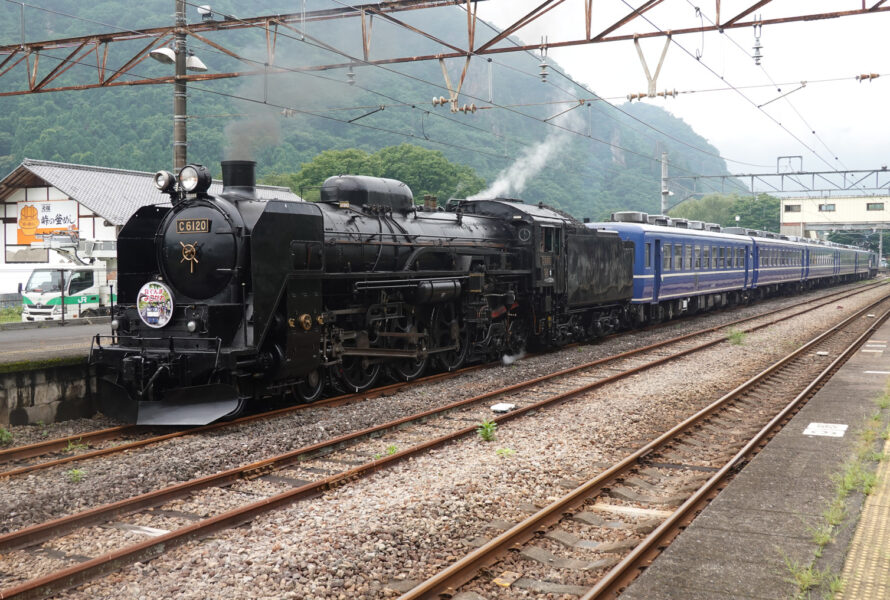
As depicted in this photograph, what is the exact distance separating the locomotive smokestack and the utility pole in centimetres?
227

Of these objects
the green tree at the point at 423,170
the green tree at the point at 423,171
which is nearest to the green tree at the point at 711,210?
the green tree at the point at 423,171

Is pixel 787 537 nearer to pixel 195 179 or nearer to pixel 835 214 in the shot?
pixel 195 179

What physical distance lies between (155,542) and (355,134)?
2343 inches

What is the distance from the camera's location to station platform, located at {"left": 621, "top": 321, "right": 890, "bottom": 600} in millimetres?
4309

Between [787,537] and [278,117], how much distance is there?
1066cm

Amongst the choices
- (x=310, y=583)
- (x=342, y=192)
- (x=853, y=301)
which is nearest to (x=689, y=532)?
(x=310, y=583)

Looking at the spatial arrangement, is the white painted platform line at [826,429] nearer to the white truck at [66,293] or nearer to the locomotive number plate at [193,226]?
the locomotive number plate at [193,226]

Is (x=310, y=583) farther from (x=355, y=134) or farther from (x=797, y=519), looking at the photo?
(x=355, y=134)

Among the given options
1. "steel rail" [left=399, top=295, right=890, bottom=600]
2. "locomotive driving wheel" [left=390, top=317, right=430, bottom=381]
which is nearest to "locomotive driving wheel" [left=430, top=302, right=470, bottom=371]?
"locomotive driving wheel" [left=390, top=317, right=430, bottom=381]

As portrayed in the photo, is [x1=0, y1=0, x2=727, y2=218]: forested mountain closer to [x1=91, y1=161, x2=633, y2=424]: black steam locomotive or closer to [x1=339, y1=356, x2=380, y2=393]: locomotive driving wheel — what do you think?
[x1=91, y1=161, x2=633, y2=424]: black steam locomotive

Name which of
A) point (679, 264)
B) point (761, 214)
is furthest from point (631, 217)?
point (761, 214)

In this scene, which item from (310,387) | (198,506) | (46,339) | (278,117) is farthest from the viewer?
(46,339)

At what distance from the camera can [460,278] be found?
13258 millimetres

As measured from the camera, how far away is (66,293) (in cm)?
2414
